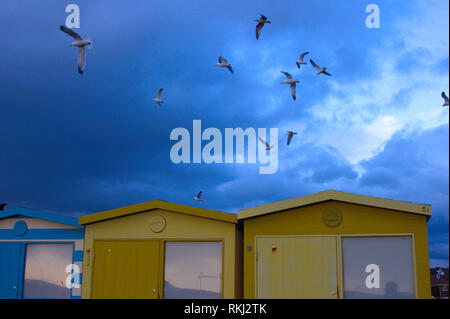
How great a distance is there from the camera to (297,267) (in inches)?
514

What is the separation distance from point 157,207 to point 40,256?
355cm

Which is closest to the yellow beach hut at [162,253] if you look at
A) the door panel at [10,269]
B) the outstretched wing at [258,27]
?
the door panel at [10,269]

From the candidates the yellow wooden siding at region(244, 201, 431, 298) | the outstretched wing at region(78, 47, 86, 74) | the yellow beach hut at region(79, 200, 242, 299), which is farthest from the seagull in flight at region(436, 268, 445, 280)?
the outstretched wing at region(78, 47, 86, 74)

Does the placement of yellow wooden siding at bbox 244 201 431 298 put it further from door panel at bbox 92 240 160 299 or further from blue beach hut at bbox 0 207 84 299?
blue beach hut at bbox 0 207 84 299

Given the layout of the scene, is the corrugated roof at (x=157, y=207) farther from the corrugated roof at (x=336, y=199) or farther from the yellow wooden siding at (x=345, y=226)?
the yellow wooden siding at (x=345, y=226)

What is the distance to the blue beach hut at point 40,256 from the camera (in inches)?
564

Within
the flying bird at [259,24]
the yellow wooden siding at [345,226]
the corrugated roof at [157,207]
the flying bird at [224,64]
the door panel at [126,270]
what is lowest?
the door panel at [126,270]

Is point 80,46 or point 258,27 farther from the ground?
point 258,27

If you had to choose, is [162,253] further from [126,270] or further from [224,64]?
[224,64]

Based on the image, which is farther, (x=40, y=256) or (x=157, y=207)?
(x=40, y=256)

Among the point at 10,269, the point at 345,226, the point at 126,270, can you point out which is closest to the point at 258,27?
the point at 345,226

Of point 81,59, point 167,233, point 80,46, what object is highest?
point 80,46

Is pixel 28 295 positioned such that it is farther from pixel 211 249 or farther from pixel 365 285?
pixel 365 285

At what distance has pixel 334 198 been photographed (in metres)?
12.9
